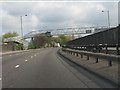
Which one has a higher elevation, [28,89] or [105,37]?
[105,37]

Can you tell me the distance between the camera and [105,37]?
2802cm

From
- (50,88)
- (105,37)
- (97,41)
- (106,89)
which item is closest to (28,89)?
(50,88)

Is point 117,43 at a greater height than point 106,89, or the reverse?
point 117,43

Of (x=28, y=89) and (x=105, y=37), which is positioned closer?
(x=28, y=89)

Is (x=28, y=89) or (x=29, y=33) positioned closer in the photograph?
(x=28, y=89)

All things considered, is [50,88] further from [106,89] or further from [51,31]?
[51,31]

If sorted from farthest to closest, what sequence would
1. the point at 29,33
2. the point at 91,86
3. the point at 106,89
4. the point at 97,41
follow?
the point at 29,33 < the point at 97,41 < the point at 91,86 < the point at 106,89

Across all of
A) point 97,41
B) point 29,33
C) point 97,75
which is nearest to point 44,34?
point 29,33

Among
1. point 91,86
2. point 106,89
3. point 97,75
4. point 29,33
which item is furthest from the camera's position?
point 29,33

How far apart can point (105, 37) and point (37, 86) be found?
1606 centimetres

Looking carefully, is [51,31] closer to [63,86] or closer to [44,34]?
[44,34]

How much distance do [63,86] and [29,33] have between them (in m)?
155

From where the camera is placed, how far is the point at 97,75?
16438 mm

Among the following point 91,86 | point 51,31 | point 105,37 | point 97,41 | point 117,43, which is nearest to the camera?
point 91,86
